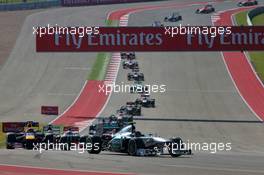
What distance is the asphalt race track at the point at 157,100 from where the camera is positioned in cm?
1955

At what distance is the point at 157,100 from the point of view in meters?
55.6

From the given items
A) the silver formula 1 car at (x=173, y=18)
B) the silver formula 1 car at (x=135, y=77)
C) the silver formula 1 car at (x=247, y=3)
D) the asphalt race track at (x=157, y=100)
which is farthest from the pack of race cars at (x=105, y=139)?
the silver formula 1 car at (x=247, y=3)

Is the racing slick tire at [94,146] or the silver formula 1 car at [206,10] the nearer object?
the racing slick tire at [94,146]

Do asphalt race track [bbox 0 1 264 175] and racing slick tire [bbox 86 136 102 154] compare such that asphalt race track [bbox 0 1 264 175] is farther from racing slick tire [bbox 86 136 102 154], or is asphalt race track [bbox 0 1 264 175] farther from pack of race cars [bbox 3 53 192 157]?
pack of race cars [bbox 3 53 192 157]

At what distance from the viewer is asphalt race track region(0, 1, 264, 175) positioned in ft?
64.1

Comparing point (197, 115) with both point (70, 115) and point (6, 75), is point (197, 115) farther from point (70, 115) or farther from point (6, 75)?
point (6, 75)

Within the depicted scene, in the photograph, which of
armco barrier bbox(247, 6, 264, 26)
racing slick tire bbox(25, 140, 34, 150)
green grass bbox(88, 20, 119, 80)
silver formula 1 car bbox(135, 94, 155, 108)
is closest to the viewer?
racing slick tire bbox(25, 140, 34, 150)

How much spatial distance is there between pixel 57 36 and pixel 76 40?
0.91m

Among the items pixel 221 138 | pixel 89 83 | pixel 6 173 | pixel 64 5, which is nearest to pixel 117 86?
pixel 89 83

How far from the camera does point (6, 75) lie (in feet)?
217

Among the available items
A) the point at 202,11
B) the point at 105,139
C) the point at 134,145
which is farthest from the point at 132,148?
the point at 202,11
